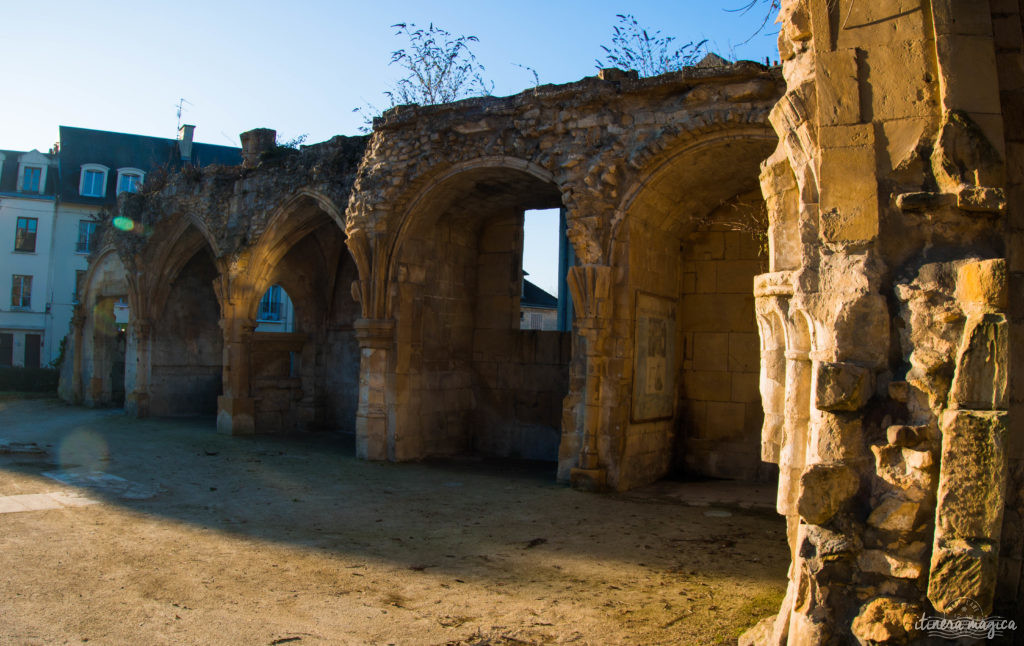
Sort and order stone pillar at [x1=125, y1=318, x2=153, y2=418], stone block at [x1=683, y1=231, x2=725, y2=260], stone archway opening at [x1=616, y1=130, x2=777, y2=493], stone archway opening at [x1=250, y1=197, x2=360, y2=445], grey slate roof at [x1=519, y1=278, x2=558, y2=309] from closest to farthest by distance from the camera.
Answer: stone archway opening at [x1=616, y1=130, x2=777, y2=493] → stone block at [x1=683, y1=231, x2=725, y2=260] → stone archway opening at [x1=250, y1=197, x2=360, y2=445] → stone pillar at [x1=125, y1=318, x2=153, y2=418] → grey slate roof at [x1=519, y1=278, x2=558, y2=309]

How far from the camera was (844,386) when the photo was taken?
2912 mm

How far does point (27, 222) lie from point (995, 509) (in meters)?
29.8

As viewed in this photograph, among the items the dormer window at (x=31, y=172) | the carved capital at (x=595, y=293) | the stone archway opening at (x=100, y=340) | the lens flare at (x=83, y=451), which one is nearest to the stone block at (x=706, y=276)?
the carved capital at (x=595, y=293)

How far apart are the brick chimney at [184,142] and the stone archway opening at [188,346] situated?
39.8ft

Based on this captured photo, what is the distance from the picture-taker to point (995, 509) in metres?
2.75

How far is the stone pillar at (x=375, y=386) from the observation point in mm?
9914

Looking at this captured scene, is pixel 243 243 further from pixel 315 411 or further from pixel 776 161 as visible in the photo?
pixel 776 161

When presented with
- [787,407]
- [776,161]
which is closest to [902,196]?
[776,161]

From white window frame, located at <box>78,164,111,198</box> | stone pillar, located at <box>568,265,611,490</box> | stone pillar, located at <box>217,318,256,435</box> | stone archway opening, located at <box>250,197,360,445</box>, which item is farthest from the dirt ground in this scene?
white window frame, located at <box>78,164,111,198</box>

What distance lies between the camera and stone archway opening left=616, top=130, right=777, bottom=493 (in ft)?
27.8

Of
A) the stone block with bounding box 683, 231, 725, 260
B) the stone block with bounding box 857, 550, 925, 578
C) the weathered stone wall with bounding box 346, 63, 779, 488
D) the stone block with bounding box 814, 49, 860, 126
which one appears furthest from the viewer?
the stone block with bounding box 683, 231, 725, 260

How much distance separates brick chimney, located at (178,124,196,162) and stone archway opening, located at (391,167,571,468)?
59.1 feet

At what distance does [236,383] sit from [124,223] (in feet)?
15.3

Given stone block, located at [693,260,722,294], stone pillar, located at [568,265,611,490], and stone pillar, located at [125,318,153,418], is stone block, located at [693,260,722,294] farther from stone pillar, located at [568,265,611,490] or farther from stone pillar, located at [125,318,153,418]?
stone pillar, located at [125,318,153,418]
